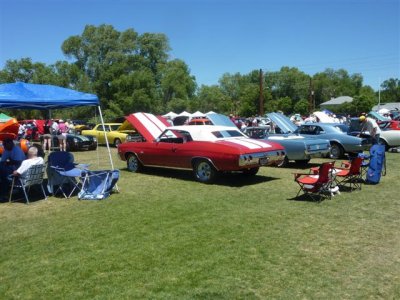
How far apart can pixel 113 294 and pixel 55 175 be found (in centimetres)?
605

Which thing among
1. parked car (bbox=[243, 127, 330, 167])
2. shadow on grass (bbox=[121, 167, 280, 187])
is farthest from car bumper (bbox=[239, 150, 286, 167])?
parked car (bbox=[243, 127, 330, 167])

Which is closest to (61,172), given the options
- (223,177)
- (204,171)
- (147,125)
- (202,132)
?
(204,171)

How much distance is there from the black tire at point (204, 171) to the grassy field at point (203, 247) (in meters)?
1.10

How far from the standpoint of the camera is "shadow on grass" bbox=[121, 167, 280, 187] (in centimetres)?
1054

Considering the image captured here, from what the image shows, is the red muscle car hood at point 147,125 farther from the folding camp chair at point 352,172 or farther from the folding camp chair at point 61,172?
the folding camp chair at point 352,172

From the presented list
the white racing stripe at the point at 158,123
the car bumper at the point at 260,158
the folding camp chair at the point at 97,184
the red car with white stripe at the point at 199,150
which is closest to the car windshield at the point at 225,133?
the red car with white stripe at the point at 199,150

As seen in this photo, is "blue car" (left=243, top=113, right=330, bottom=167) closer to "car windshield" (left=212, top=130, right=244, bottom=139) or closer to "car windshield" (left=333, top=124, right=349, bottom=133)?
"car windshield" (left=212, top=130, right=244, bottom=139)

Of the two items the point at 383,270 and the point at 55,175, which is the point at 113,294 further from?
the point at 55,175

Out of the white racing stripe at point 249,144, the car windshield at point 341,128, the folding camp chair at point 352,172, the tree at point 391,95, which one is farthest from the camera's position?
the tree at point 391,95

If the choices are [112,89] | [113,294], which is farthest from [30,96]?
[112,89]

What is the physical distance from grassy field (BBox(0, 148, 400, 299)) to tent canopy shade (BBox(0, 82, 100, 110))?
219cm

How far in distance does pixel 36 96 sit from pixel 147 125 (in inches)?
152

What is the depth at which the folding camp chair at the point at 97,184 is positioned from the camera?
9072mm

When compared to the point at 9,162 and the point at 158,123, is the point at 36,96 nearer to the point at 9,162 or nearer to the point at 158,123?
the point at 9,162
